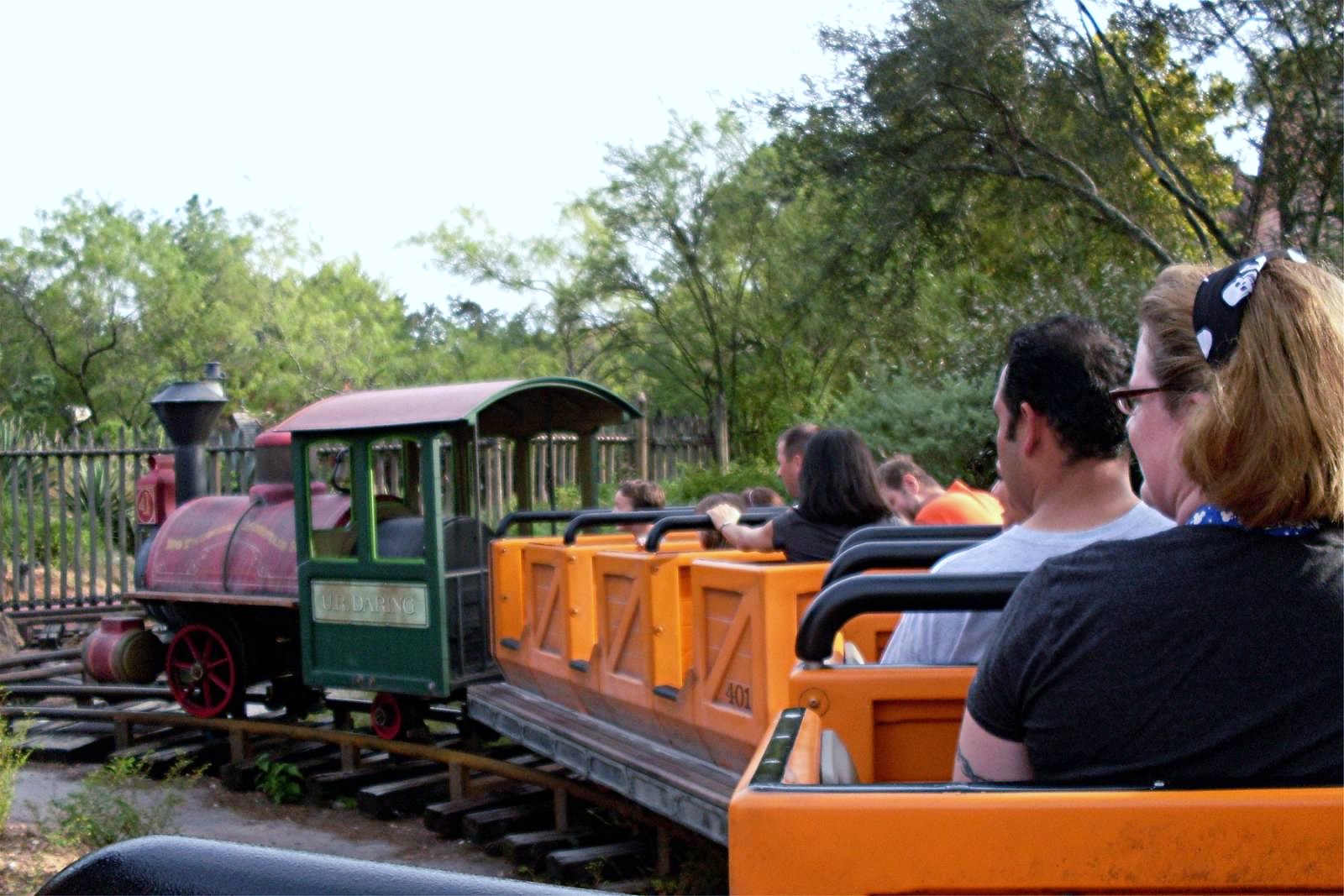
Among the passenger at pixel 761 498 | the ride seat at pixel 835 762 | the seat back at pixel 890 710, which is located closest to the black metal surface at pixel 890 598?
the seat back at pixel 890 710

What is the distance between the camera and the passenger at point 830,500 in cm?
565

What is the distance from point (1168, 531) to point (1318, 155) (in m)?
13.4

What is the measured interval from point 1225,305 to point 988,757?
67cm

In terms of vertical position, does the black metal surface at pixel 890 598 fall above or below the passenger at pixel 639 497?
below

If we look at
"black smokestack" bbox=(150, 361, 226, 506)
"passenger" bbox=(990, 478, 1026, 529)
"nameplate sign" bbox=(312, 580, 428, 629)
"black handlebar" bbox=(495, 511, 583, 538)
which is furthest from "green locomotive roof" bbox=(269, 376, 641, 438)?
"passenger" bbox=(990, 478, 1026, 529)

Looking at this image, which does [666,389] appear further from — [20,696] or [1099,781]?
[1099,781]

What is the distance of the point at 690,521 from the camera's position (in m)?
6.68

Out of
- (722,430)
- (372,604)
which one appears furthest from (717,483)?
(372,604)

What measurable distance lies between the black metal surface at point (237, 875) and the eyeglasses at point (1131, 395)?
1.75 m

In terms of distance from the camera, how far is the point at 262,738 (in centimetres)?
1102

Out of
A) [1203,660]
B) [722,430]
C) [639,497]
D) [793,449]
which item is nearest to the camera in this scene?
[1203,660]

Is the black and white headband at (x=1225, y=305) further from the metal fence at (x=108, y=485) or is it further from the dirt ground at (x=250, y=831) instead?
the metal fence at (x=108, y=485)

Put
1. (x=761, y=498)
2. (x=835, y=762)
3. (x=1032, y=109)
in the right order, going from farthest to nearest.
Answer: (x=1032, y=109) → (x=761, y=498) → (x=835, y=762)

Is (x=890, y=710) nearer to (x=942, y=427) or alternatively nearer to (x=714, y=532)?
(x=714, y=532)
